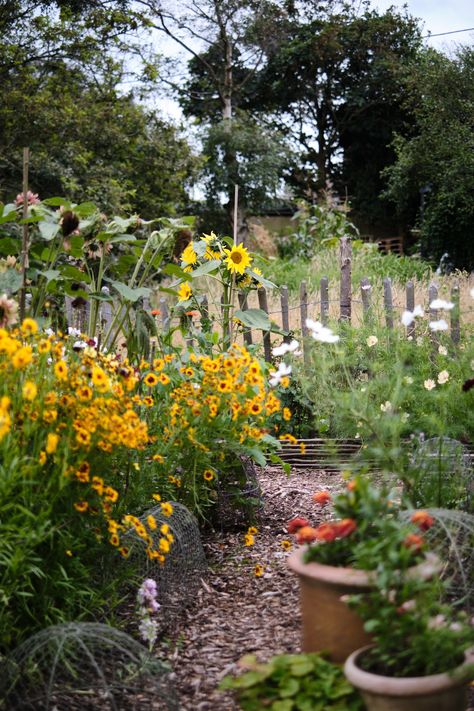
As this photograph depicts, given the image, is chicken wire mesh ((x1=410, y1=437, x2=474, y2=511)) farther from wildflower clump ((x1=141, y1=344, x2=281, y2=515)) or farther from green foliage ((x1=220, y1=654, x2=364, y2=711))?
green foliage ((x1=220, y1=654, x2=364, y2=711))

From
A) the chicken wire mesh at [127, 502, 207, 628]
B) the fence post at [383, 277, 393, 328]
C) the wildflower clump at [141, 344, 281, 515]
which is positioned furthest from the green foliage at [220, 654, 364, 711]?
the fence post at [383, 277, 393, 328]

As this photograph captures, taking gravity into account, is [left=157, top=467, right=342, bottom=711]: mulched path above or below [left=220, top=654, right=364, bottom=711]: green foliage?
below

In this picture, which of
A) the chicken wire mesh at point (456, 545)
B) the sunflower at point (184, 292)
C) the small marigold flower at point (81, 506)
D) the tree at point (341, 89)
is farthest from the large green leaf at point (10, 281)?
the tree at point (341, 89)

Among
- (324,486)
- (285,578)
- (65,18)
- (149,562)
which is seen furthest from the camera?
(65,18)

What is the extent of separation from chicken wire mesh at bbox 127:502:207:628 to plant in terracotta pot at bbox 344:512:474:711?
2.99 feet

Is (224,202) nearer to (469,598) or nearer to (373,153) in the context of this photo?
(373,153)

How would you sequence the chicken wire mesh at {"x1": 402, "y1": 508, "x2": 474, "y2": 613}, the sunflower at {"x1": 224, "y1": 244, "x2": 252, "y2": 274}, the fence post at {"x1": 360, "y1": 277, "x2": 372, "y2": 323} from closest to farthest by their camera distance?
1. the chicken wire mesh at {"x1": 402, "y1": 508, "x2": 474, "y2": 613}
2. the sunflower at {"x1": 224, "y1": 244, "x2": 252, "y2": 274}
3. the fence post at {"x1": 360, "y1": 277, "x2": 372, "y2": 323}

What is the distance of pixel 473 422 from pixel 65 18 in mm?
11234

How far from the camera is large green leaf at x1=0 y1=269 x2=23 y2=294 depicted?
2609mm

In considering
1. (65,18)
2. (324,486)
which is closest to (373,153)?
(65,18)

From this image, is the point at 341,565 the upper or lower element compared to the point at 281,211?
lower

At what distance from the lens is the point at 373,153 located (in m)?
22.9

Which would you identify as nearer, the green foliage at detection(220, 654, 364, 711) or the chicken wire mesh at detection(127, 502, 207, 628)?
the green foliage at detection(220, 654, 364, 711)

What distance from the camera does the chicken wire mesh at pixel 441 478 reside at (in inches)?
96.6
